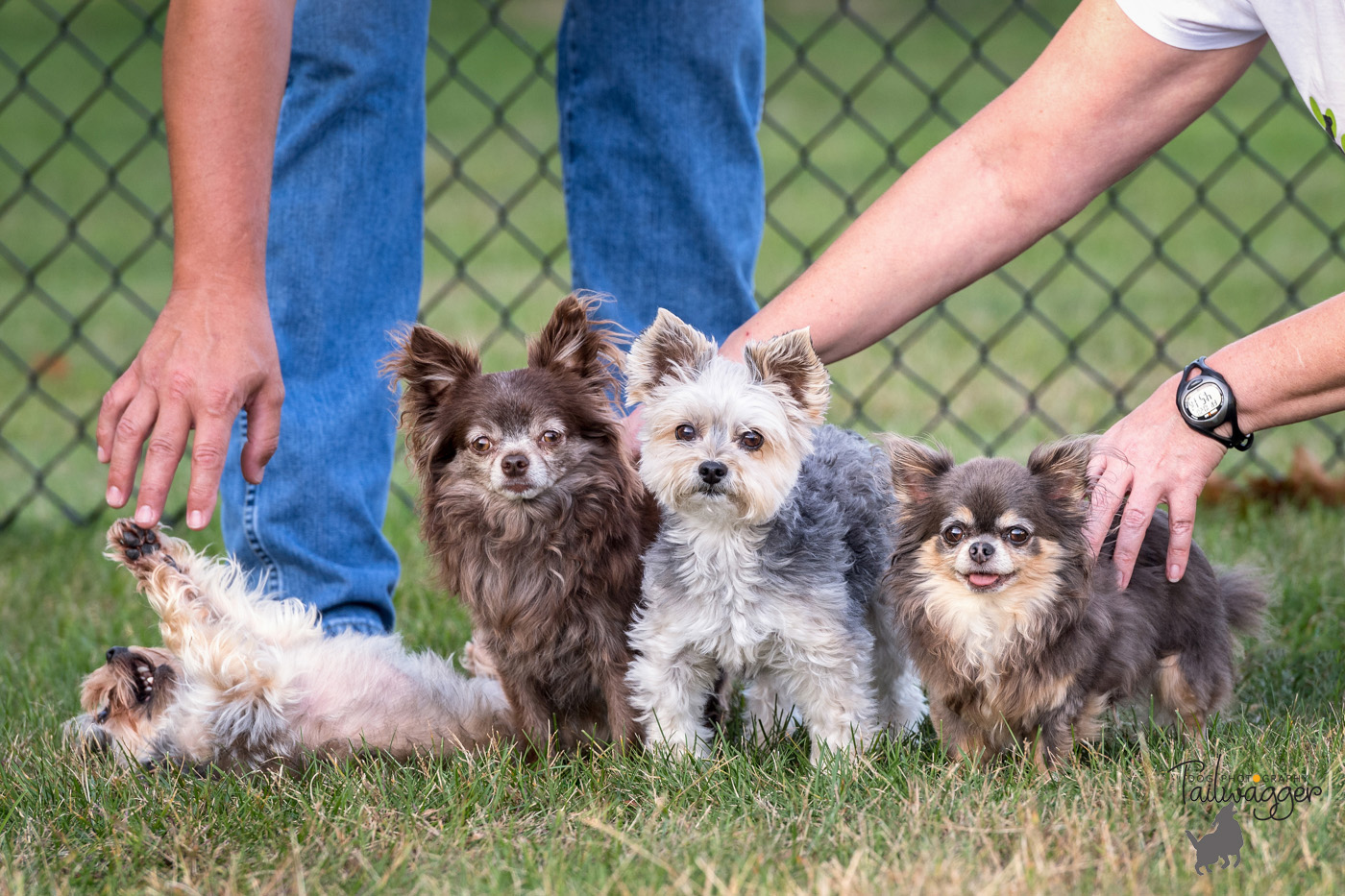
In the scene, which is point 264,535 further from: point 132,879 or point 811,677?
point 811,677

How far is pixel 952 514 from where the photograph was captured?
7.63 ft

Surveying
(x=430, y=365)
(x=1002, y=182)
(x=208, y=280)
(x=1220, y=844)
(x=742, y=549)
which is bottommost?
(x=208, y=280)

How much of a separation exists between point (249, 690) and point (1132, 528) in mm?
1865

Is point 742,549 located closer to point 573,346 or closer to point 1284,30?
point 573,346

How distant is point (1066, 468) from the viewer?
235 centimetres

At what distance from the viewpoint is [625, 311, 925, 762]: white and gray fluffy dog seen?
7.67 ft

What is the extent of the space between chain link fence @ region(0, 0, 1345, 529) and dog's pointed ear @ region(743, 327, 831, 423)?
8.69ft

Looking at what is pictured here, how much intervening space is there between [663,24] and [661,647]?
1647 mm

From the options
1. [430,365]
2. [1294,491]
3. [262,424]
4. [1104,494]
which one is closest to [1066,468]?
[1104,494]

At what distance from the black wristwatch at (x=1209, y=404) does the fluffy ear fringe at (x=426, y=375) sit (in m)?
1.39

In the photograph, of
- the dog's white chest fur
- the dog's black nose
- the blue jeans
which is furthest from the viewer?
the blue jeans

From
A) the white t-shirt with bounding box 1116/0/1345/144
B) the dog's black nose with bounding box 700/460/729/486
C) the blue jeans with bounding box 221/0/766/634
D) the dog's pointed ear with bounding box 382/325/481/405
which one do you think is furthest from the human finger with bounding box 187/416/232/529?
the white t-shirt with bounding box 1116/0/1345/144

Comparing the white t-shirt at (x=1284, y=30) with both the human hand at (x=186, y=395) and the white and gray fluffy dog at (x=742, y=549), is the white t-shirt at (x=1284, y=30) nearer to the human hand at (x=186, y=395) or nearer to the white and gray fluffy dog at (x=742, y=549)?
the white and gray fluffy dog at (x=742, y=549)

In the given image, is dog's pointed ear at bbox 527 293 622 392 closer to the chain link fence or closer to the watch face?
the watch face
